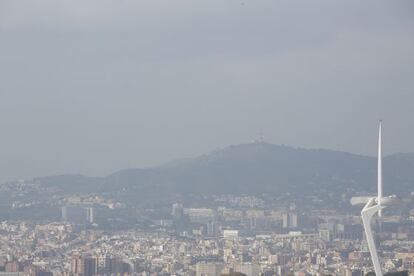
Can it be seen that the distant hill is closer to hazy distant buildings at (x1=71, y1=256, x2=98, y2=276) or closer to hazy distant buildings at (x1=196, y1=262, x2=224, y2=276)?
hazy distant buildings at (x1=196, y1=262, x2=224, y2=276)

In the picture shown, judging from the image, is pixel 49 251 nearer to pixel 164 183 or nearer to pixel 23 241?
pixel 23 241

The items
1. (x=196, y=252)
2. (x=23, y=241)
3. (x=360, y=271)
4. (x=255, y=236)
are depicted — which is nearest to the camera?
(x=360, y=271)

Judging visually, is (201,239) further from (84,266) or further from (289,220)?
(84,266)

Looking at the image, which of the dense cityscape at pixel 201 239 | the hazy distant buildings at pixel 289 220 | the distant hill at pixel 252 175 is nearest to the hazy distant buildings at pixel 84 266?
the dense cityscape at pixel 201 239

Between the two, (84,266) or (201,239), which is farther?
(201,239)

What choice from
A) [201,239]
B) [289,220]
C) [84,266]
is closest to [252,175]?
[289,220]

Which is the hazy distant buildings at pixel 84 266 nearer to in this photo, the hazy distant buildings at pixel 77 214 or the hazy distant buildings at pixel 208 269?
the hazy distant buildings at pixel 208 269

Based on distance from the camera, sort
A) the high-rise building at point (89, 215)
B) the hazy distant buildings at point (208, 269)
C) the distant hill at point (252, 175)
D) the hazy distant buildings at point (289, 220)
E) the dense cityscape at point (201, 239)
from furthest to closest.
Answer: the distant hill at point (252, 175) < the high-rise building at point (89, 215) < the hazy distant buildings at point (289, 220) < the dense cityscape at point (201, 239) < the hazy distant buildings at point (208, 269)

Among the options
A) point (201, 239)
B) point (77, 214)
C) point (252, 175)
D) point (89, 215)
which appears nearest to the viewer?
point (201, 239)

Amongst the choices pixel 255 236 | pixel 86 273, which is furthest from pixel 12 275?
pixel 255 236
